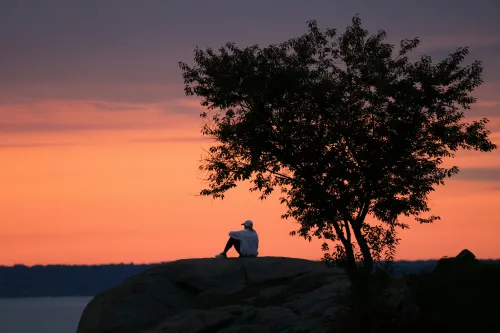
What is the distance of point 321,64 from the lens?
3928cm

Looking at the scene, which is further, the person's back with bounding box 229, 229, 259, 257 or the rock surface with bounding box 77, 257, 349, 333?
the person's back with bounding box 229, 229, 259, 257

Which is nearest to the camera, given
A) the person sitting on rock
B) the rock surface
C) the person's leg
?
the rock surface

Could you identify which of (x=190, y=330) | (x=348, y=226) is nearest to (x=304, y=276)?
(x=348, y=226)

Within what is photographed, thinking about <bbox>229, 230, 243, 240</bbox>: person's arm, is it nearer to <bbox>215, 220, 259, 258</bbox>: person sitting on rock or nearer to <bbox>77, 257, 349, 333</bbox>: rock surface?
<bbox>215, 220, 259, 258</bbox>: person sitting on rock

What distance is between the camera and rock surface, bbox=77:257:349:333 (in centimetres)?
3272

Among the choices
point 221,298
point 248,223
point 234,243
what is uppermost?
point 248,223

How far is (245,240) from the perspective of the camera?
38750 millimetres

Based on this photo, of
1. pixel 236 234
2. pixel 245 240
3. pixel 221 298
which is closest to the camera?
pixel 221 298

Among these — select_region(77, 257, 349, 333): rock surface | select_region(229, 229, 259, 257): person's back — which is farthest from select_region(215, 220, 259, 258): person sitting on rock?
select_region(77, 257, 349, 333): rock surface

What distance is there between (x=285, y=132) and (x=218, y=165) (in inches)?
144

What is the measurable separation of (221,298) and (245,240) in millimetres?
3469

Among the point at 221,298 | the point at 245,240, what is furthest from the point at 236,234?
the point at 221,298

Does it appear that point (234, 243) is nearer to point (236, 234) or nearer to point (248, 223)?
point (236, 234)

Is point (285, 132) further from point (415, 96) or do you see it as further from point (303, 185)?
point (415, 96)
